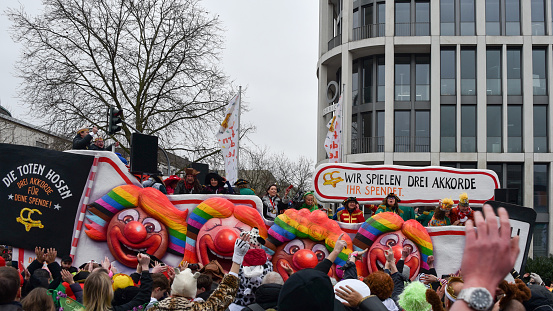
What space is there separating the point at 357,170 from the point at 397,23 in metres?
24.2

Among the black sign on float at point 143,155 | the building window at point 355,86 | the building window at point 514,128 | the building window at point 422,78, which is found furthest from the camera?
the building window at point 355,86

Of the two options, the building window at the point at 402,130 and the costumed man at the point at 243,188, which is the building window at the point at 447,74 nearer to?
the building window at the point at 402,130

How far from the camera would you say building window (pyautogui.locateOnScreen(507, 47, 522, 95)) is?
1221 inches

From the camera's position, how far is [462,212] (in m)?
9.55

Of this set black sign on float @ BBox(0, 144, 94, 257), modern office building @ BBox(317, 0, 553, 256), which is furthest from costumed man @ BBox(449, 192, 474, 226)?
modern office building @ BBox(317, 0, 553, 256)

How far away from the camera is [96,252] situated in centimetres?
912

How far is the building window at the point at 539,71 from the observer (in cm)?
3081

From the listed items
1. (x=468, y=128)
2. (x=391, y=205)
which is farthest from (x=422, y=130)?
(x=391, y=205)

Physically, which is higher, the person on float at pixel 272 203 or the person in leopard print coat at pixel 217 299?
the person on float at pixel 272 203

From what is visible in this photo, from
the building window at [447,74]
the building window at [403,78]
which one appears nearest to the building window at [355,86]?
the building window at [403,78]

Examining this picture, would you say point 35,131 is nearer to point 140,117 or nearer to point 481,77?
point 140,117

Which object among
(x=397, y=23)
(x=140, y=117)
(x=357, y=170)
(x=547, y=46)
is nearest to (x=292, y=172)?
(x=397, y=23)

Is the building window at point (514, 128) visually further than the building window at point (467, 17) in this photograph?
No

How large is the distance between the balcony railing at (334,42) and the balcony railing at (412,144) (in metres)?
6.95
